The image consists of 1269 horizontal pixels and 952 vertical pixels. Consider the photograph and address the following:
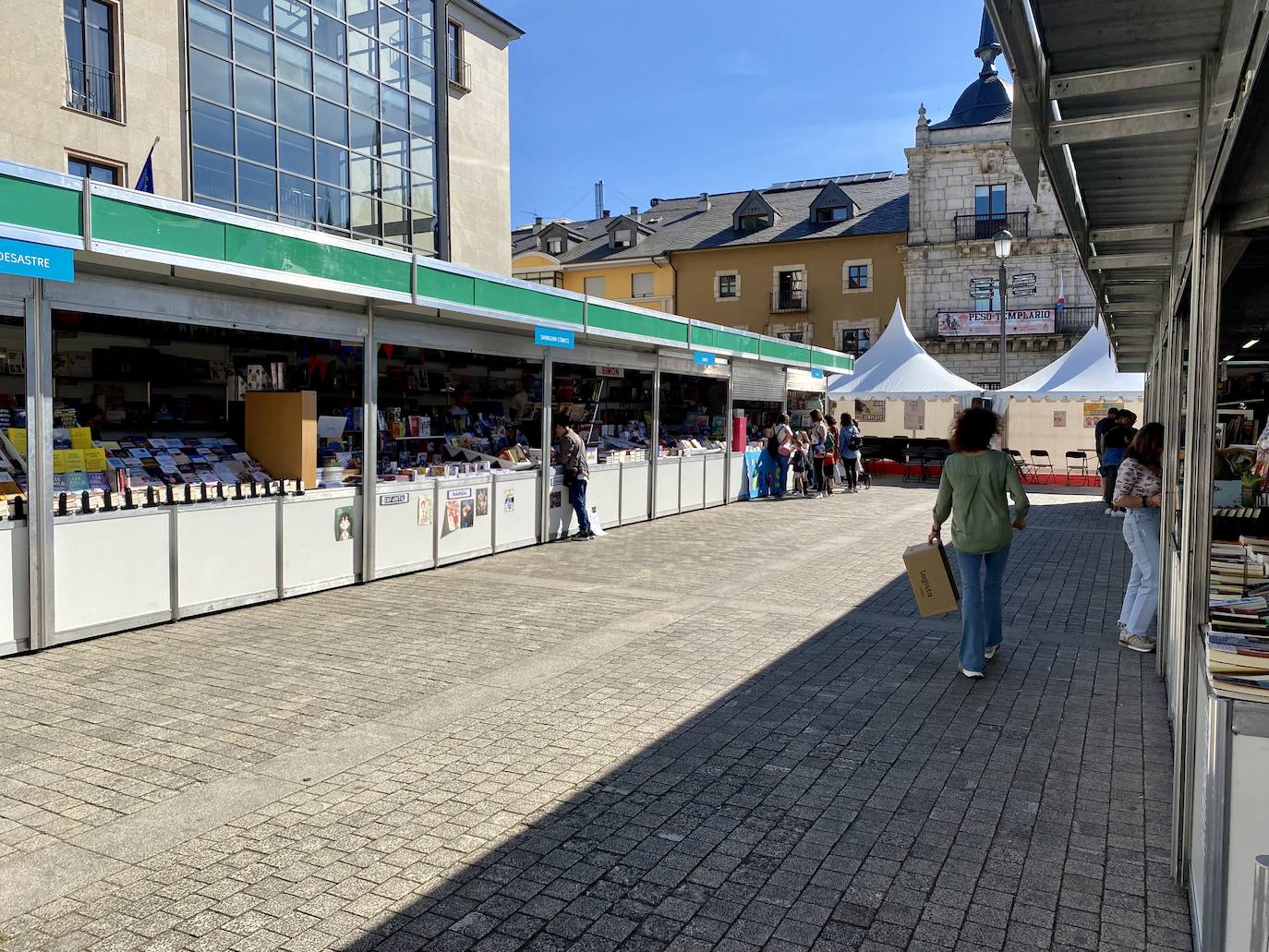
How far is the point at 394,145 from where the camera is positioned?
2797 cm

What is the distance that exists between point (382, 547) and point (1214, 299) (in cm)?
776

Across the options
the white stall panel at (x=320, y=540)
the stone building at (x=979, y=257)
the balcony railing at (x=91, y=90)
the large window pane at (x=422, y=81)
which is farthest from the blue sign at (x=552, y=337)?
the stone building at (x=979, y=257)

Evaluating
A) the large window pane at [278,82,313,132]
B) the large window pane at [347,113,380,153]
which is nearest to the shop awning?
the large window pane at [278,82,313,132]

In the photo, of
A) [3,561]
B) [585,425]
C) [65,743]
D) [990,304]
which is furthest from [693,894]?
[990,304]

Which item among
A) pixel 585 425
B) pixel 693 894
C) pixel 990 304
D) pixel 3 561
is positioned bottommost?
pixel 693 894

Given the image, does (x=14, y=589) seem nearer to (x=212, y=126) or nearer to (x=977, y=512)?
(x=977, y=512)

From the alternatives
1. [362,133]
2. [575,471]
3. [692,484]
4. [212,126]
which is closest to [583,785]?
[575,471]

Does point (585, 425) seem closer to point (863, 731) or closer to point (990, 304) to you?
point (863, 731)

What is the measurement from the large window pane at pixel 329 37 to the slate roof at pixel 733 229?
808 inches

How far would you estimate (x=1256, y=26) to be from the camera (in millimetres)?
2387

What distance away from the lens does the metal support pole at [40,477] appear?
21.3ft

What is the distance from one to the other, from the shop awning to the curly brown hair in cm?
140

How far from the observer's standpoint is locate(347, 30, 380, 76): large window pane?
86.2 feet

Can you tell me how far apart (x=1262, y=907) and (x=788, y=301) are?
41.2 meters
